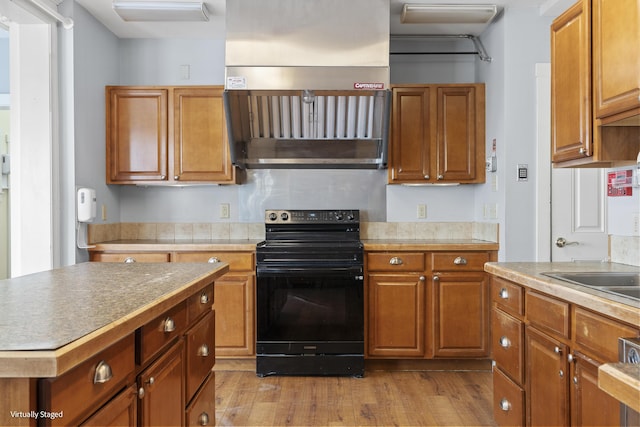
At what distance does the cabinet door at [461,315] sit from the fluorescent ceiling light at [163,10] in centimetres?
251

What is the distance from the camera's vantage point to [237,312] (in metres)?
3.16

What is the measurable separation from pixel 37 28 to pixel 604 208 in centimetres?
398

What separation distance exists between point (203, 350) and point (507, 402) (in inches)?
55.3

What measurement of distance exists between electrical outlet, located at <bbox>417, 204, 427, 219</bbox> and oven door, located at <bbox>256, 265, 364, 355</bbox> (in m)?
0.95

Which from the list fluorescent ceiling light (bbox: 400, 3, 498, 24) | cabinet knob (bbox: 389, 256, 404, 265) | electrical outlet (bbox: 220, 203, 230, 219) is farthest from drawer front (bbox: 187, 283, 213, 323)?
fluorescent ceiling light (bbox: 400, 3, 498, 24)

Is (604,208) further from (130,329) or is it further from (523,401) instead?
(130,329)

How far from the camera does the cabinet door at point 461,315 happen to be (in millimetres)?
3156

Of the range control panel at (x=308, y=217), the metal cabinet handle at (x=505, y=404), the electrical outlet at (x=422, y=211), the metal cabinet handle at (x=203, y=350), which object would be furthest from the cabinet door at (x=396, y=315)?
the metal cabinet handle at (x=203, y=350)

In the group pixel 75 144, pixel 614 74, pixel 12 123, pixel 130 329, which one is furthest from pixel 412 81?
pixel 130 329

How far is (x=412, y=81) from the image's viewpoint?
372cm

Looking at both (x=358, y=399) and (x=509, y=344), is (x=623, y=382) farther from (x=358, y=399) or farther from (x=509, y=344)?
(x=358, y=399)

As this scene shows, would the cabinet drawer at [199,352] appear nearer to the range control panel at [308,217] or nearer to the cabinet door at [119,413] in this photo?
the cabinet door at [119,413]

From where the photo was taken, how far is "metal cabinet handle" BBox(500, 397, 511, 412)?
203 centimetres

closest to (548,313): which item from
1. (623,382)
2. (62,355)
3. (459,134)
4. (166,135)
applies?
(623,382)
